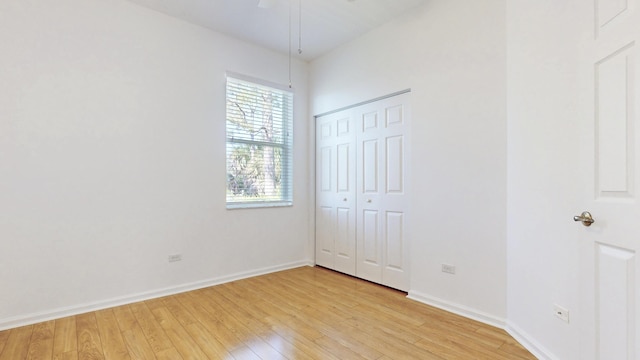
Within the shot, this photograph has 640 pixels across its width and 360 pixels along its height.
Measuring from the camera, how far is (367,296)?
3.09 metres

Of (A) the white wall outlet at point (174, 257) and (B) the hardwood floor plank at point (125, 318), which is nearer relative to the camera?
(B) the hardwood floor plank at point (125, 318)

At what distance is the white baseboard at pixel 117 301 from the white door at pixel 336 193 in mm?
781

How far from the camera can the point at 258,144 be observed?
391 centimetres

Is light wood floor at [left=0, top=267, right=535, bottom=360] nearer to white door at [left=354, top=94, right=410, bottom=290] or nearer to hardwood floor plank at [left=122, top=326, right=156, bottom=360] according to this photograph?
hardwood floor plank at [left=122, top=326, right=156, bottom=360]

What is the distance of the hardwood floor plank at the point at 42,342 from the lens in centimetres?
203

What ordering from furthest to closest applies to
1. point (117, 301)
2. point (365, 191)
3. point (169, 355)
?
point (365, 191)
point (117, 301)
point (169, 355)

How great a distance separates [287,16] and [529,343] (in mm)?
3535

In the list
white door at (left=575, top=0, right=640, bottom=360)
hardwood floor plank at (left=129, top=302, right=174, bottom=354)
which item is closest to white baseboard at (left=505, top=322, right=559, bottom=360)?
white door at (left=575, top=0, right=640, bottom=360)

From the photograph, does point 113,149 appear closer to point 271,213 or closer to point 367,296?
point 271,213

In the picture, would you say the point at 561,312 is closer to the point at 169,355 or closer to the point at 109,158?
the point at 169,355

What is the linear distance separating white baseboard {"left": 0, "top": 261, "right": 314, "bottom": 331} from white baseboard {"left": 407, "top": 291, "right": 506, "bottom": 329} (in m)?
1.85

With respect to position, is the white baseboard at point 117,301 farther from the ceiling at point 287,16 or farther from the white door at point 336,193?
the ceiling at point 287,16

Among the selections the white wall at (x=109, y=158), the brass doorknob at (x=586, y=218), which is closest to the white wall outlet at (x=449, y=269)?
the brass doorknob at (x=586, y=218)

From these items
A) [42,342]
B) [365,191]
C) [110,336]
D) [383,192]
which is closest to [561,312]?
[383,192]
